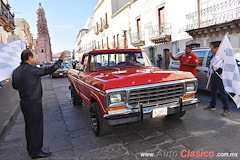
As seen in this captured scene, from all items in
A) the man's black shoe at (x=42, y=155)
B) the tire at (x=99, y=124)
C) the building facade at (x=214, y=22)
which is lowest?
the man's black shoe at (x=42, y=155)

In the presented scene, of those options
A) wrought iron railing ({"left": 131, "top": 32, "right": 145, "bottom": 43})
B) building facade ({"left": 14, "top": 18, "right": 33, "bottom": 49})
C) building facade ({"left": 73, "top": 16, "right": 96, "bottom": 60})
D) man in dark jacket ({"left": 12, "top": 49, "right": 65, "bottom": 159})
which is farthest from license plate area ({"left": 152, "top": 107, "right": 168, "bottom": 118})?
building facade ({"left": 73, "top": 16, "right": 96, "bottom": 60})

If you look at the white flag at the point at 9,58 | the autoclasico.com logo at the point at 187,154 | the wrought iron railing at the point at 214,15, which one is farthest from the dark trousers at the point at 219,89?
the wrought iron railing at the point at 214,15

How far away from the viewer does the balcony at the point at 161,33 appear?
1686 centimetres

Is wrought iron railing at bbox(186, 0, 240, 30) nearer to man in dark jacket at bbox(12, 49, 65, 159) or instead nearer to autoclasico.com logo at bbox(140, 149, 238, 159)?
autoclasico.com logo at bbox(140, 149, 238, 159)

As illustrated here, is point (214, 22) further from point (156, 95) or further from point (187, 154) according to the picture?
point (187, 154)

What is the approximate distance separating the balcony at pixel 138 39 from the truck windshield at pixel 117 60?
54.8ft

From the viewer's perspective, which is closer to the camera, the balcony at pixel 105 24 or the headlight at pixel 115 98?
the headlight at pixel 115 98

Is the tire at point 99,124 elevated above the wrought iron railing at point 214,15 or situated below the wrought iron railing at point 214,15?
below

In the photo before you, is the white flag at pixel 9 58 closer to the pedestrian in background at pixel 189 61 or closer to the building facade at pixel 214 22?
the pedestrian in background at pixel 189 61

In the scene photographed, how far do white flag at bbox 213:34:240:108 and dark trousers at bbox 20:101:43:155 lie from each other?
14.2ft

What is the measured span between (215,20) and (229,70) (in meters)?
9.21

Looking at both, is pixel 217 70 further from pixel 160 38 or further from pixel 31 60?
pixel 160 38

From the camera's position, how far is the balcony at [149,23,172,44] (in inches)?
664

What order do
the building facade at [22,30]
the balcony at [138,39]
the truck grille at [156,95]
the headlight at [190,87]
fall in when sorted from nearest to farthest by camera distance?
the truck grille at [156,95] → the headlight at [190,87] → the balcony at [138,39] → the building facade at [22,30]
